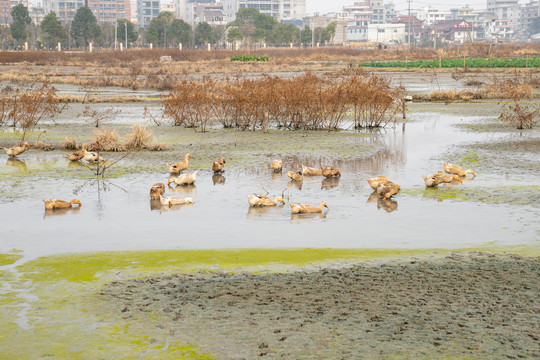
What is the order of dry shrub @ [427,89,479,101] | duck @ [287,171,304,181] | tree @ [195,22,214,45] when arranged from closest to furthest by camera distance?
duck @ [287,171,304,181]
dry shrub @ [427,89,479,101]
tree @ [195,22,214,45]

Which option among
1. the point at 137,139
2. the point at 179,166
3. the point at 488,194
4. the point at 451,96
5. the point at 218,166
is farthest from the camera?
the point at 451,96

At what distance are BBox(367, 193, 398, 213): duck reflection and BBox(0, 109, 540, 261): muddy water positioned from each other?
0.03 m

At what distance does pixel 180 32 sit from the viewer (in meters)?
135

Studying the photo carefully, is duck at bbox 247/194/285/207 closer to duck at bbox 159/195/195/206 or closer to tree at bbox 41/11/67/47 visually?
duck at bbox 159/195/195/206

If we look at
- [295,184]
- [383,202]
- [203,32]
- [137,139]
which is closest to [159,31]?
[203,32]

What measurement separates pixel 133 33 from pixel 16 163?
396 feet

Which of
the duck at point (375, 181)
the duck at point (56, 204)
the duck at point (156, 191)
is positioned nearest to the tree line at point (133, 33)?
the duck at point (156, 191)

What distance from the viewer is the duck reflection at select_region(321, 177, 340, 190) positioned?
520 inches

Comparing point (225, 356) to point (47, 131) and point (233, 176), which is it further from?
point (47, 131)

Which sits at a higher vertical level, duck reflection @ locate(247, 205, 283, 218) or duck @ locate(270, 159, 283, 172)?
duck @ locate(270, 159, 283, 172)

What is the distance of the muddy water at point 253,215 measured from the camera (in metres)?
9.56

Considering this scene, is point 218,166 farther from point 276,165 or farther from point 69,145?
point 69,145

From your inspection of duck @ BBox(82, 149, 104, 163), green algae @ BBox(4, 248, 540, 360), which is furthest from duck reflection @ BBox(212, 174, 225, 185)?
green algae @ BBox(4, 248, 540, 360)

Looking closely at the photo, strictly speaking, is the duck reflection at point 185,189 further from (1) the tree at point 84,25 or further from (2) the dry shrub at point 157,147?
(1) the tree at point 84,25
